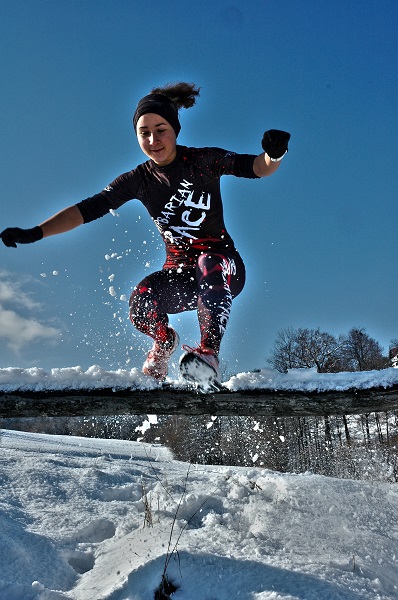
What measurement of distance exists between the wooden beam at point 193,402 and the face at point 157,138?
178 cm

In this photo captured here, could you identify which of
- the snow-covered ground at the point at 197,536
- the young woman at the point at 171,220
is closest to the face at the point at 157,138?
the young woman at the point at 171,220

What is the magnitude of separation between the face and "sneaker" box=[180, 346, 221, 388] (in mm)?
1601

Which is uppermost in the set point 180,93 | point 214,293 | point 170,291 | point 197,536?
point 180,93

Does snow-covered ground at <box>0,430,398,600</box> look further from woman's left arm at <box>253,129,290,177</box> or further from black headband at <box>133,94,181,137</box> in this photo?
black headband at <box>133,94,181,137</box>

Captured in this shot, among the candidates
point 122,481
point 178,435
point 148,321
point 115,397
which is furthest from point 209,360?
point 178,435

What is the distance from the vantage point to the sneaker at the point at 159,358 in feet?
11.3

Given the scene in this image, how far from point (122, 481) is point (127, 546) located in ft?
5.57

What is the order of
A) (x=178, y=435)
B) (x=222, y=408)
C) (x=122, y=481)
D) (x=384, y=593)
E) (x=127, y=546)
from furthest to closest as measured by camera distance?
1. (x=178, y=435)
2. (x=122, y=481)
3. (x=127, y=546)
4. (x=222, y=408)
5. (x=384, y=593)

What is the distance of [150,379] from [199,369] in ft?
1.28

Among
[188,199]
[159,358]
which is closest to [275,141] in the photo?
[188,199]

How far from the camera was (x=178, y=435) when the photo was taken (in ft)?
93.5

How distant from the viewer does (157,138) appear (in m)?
3.37

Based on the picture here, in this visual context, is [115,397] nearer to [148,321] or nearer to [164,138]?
[148,321]

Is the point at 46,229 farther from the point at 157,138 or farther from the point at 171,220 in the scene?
the point at 157,138
